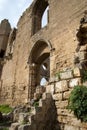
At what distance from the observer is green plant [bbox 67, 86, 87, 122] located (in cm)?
552

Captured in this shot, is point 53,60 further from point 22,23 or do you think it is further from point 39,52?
point 22,23

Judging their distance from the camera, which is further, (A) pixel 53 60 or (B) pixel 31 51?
(B) pixel 31 51

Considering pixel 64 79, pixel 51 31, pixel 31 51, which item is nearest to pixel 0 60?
pixel 31 51

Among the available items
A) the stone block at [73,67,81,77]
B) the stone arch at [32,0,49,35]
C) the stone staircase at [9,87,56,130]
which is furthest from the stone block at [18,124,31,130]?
the stone arch at [32,0,49,35]

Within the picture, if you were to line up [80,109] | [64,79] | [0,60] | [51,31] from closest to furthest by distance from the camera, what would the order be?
[80,109] → [64,79] → [51,31] → [0,60]

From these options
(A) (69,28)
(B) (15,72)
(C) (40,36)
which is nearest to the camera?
(A) (69,28)

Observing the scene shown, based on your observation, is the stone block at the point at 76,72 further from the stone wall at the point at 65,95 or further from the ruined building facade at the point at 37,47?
the ruined building facade at the point at 37,47

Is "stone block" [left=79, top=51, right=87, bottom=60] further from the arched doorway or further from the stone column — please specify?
the stone column

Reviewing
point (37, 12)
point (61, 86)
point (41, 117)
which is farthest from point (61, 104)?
point (37, 12)

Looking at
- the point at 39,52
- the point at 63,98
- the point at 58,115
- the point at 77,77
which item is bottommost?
the point at 58,115

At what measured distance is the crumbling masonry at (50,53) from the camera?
254 inches

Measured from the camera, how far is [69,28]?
11.6 m

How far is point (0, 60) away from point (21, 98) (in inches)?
216

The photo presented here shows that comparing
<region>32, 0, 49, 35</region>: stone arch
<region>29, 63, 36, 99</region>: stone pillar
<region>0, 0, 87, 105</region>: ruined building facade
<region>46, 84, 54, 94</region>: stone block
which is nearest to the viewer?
<region>46, 84, 54, 94</region>: stone block
